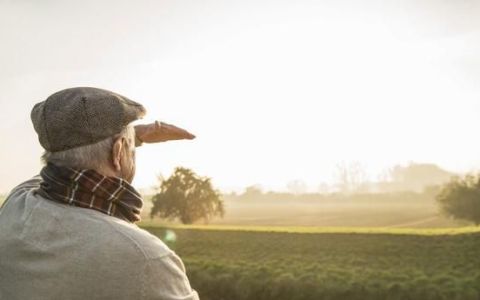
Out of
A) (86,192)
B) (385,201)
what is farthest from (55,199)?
(385,201)

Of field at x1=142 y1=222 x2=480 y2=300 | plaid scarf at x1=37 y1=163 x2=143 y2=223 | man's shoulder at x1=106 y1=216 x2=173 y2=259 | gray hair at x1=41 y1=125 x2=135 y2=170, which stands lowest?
field at x1=142 y1=222 x2=480 y2=300

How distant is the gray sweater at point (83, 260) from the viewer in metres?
1.51

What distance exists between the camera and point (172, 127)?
7.57ft

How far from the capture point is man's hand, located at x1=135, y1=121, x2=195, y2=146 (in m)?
2.31

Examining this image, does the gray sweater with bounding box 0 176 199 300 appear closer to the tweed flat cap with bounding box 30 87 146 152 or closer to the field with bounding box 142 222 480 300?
the tweed flat cap with bounding box 30 87 146 152

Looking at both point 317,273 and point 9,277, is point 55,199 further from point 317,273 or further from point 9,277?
point 317,273

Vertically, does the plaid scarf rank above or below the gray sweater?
above

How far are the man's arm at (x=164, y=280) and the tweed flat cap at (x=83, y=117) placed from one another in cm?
51

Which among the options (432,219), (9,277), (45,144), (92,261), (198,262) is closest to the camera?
(92,261)

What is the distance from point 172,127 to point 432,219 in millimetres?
67740

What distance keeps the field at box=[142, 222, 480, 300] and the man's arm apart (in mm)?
12509

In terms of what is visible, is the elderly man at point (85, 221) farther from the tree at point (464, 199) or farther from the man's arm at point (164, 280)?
the tree at point (464, 199)

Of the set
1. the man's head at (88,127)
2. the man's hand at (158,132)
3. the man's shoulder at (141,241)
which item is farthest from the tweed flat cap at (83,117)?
the man's hand at (158,132)

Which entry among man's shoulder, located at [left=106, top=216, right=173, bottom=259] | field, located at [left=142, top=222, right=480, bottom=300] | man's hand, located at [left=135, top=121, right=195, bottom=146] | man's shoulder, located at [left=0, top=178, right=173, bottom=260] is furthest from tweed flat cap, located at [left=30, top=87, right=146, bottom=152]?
field, located at [left=142, top=222, right=480, bottom=300]
